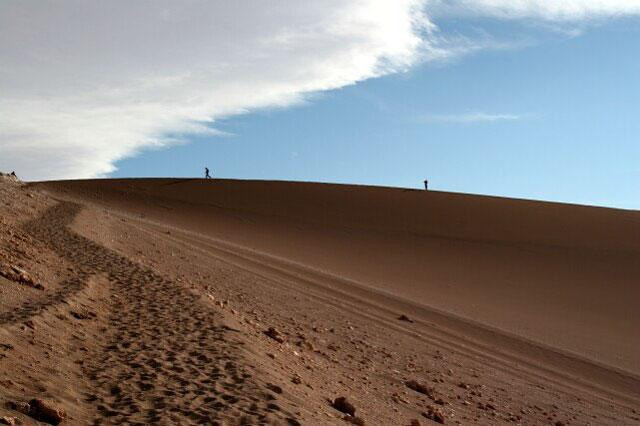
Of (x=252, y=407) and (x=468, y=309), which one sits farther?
(x=468, y=309)

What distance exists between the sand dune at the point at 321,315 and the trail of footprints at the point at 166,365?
0.09 ft

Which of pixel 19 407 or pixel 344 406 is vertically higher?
pixel 19 407

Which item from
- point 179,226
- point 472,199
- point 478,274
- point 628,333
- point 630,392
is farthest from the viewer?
point 472,199

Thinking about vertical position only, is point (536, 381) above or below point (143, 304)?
below

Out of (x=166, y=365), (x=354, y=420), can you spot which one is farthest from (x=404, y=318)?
(x=166, y=365)

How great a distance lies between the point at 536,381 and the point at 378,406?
5073 millimetres

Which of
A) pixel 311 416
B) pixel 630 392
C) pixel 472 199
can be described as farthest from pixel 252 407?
pixel 472 199

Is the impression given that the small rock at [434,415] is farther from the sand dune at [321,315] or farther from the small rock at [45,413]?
the small rock at [45,413]

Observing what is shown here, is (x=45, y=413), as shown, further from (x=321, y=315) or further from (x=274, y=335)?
(x=321, y=315)

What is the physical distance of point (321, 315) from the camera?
14039 mm

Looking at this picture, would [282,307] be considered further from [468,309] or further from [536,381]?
[468,309]

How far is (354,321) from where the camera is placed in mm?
14156

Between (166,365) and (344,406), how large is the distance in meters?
1.85

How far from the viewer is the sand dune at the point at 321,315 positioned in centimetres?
711
